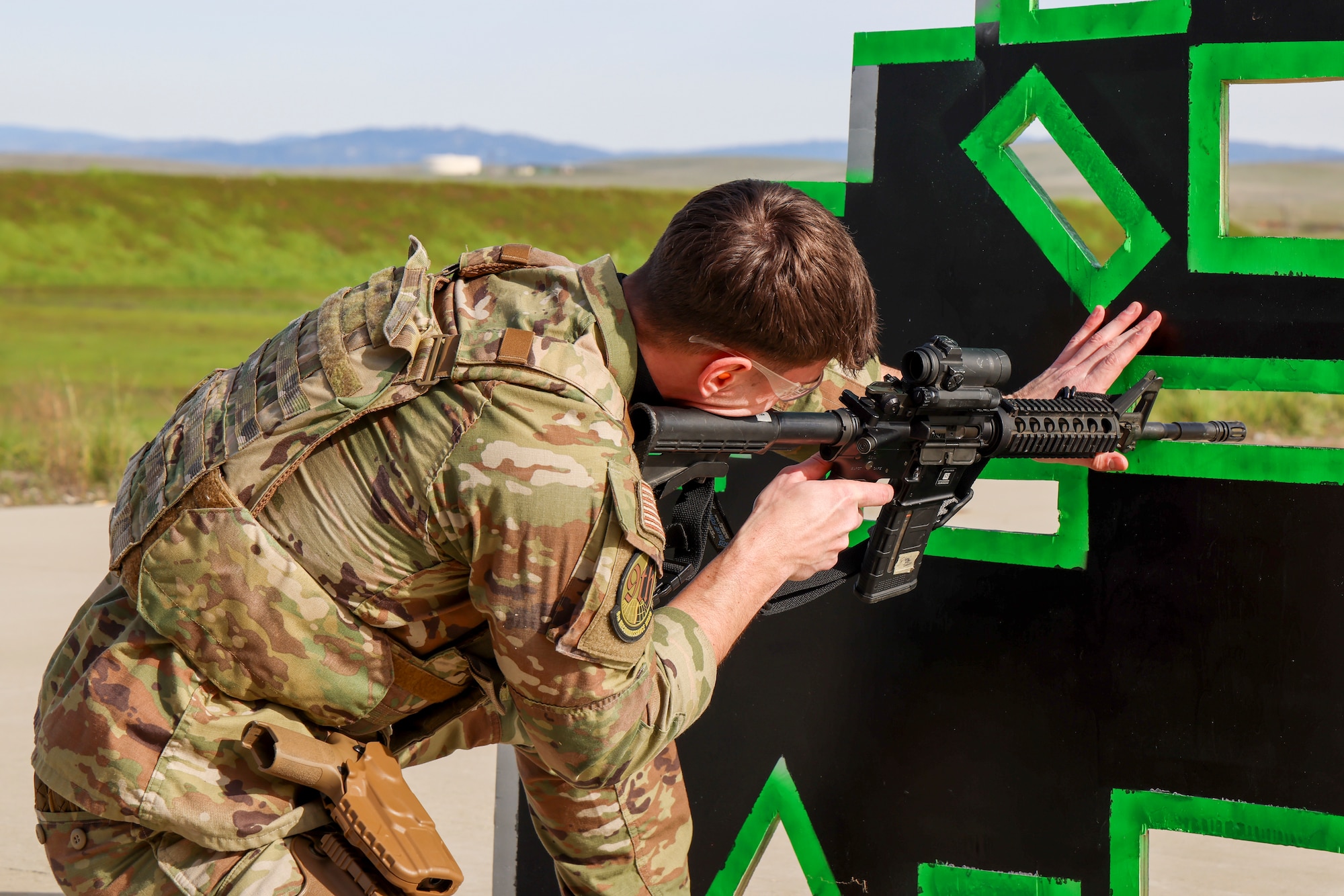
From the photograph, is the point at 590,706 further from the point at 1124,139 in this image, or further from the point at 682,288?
the point at 1124,139

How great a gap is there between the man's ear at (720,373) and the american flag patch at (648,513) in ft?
0.88

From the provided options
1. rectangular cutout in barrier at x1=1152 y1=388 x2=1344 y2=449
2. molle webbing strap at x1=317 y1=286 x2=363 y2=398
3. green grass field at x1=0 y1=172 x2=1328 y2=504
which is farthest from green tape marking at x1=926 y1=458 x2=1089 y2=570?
green grass field at x1=0 y1=172 x2=1328 y2=504

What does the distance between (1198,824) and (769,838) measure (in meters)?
1.11

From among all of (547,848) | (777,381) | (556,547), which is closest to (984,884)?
(547,848)

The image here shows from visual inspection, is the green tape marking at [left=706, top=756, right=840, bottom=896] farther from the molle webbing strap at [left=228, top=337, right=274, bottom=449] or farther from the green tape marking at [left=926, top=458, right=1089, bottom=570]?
the molle webbing strap at [left=228, top=337, right=274, bottom=449]

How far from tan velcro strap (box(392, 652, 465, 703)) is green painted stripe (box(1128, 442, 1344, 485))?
1.60 metres

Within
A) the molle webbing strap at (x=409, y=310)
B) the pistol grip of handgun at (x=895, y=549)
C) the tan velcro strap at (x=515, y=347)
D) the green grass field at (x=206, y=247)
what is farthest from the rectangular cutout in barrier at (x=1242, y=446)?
the green grass field at (x=206, y=247)

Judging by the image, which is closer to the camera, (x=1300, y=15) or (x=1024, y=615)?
(x=1300, y=15)

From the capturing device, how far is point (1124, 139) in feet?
8.99

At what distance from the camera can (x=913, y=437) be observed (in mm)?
2457

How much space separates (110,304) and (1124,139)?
26855 millimetres

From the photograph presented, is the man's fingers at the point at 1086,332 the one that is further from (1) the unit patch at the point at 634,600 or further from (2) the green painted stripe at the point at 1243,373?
(1) the unit patch at the point at 634,600

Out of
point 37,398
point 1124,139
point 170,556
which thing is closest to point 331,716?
point 170,556

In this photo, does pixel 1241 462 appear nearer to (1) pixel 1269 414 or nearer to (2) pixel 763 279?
(2) pixel 763 279
